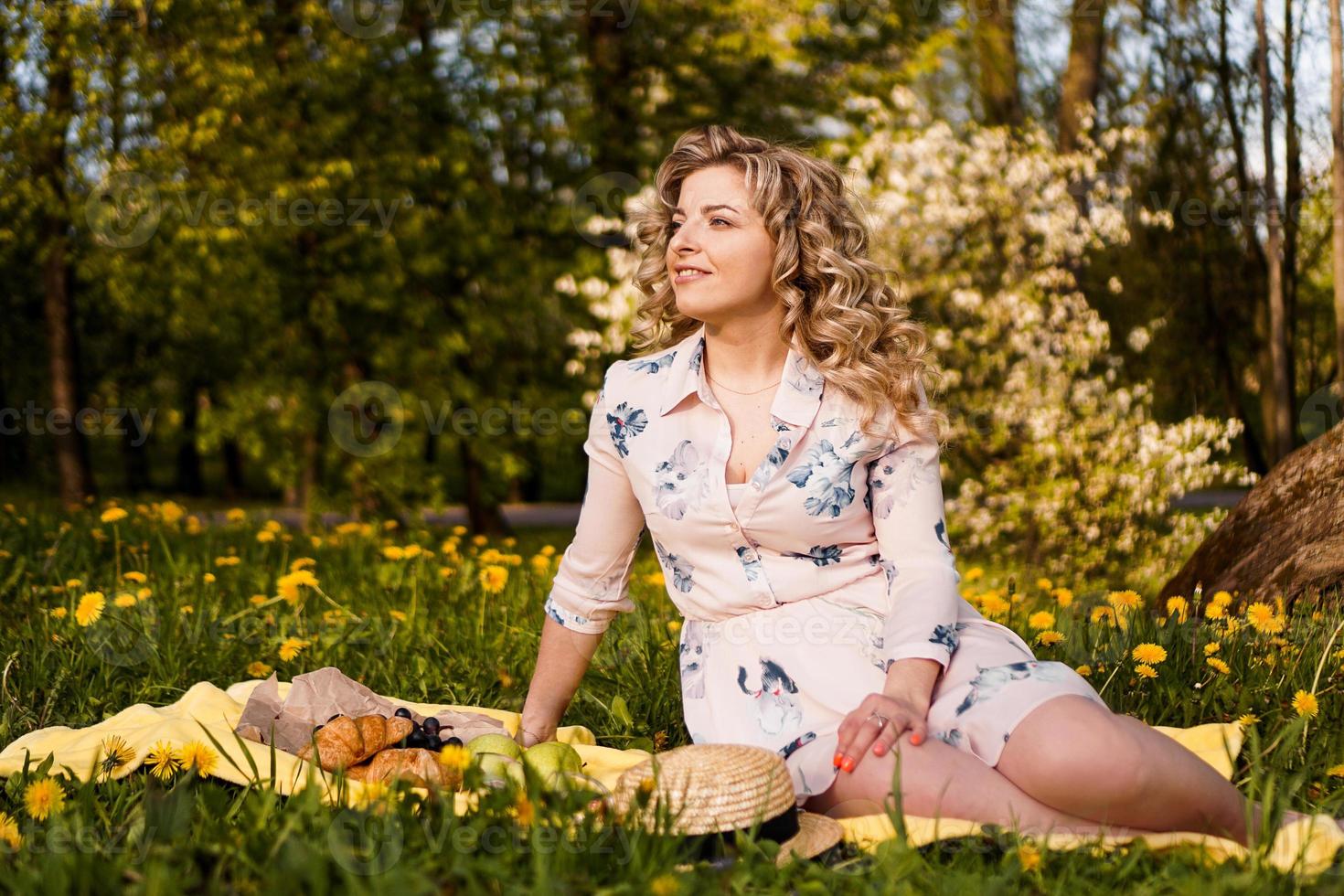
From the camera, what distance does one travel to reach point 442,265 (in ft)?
34.6

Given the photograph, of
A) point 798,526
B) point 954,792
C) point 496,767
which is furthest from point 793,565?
point 496,767

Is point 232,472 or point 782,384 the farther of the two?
point 232,472

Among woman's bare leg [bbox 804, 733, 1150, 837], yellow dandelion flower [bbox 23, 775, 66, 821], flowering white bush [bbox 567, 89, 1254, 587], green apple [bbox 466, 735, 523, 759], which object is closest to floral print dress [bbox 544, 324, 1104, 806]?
woman's bare leg [bbox 804, 733, 1150, 837]

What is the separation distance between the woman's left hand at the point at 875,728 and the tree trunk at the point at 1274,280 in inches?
262

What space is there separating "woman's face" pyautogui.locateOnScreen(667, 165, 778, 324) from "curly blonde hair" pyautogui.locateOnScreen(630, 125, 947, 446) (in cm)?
3

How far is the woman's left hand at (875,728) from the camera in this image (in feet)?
7.17

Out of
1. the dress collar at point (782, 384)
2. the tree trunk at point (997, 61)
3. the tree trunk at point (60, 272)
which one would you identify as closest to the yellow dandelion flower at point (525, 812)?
the dress collar at point (782, 384)

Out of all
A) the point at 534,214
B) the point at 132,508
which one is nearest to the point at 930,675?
the point at 132,508

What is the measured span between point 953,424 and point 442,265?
4588 millimetres

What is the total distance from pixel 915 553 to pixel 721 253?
2.53 feet

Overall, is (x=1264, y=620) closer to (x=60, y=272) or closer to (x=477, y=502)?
(x=477, y=502)

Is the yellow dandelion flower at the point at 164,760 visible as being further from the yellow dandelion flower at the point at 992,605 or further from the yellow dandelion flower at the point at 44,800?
the yellow dandelion flower at the point at 992,605

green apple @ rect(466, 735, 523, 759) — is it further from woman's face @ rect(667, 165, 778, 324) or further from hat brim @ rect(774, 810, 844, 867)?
woman's face @ rect(667, 165, 778, 324)

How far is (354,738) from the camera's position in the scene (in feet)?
8.47
